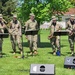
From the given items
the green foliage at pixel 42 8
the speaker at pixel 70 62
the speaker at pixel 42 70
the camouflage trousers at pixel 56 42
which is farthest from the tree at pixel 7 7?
the speaker at pixel 42 70

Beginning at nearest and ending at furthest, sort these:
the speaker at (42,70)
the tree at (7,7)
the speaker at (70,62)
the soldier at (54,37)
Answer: the speaker at (42,70) < the speaker at (70,62) < the soldier at (54,37) < the tree at (7,7)

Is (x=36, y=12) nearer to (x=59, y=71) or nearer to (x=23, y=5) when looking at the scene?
(x=23, y=5)

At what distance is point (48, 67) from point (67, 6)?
15.1m

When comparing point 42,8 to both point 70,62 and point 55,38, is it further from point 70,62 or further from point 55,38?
point 70,62

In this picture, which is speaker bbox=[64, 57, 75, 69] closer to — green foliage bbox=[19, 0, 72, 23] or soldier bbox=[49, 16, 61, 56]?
soldier bbox=[49, 16, 61, 56]

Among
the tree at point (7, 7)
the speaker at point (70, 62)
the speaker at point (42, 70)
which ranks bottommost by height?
the speaker at point (70, 62)

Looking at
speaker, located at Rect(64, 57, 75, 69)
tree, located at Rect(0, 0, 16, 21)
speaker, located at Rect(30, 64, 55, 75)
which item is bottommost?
speaker, located at Rect(64, 57, 75, 69)

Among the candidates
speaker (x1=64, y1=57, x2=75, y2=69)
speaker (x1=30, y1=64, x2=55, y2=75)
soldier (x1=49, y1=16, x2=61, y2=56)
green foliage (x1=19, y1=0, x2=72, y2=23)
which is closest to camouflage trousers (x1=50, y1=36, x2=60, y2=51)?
soldier (x1=49, y1=16, x2=61, y2=56)

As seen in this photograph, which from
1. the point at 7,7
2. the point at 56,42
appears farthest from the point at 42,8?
the point at 7,7

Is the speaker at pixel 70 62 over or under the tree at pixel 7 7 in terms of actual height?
under

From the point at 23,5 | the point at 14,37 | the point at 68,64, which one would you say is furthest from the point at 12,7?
the point at 68,64

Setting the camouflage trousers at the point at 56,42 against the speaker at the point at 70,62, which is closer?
the speaker at the point at 70,62

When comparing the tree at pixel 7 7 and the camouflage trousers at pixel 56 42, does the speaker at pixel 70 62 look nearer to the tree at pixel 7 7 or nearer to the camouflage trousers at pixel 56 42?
the camouflage trousers at pixel 56 42

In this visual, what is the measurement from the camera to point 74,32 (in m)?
16.7
